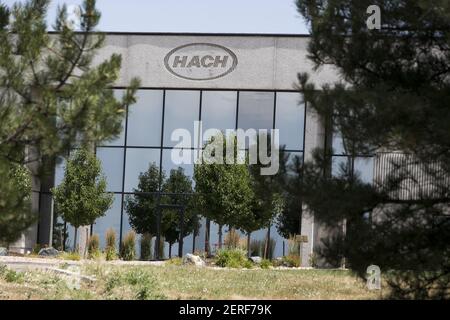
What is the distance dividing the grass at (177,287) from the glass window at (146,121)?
14490mm

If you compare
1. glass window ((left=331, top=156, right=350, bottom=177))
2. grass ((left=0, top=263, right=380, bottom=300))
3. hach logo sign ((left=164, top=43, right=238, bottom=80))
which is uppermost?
hach logo sign ((left=164, top=43, right=238, bottom=80))

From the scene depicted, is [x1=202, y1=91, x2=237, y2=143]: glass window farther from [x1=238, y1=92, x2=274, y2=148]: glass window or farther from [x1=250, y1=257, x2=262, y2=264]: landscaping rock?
[x1=250, y1=257, x2=262, y2=264]: landscaping rock

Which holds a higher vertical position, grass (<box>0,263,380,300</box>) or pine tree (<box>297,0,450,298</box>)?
pine tree (<box>297,0,450,298</box>)

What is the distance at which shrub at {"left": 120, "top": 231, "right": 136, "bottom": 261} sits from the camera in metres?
30.3

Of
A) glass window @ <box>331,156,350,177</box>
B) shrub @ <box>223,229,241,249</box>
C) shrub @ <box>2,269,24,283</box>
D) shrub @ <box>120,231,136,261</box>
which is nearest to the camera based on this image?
glass window @ <box>331,156,350,177</box>

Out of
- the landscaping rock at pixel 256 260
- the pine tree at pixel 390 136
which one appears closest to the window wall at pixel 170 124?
the landscaping rock at pixel 256 260

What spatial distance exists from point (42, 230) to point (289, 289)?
20.5m

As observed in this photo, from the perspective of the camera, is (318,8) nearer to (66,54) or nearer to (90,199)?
(66,54)

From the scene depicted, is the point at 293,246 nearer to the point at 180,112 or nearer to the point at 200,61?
the point at 180,112

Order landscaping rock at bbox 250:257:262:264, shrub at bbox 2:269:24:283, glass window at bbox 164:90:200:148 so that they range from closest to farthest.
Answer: shrub at bbox 2:269:24:283, landscaping rock at bbox 250:257:262:264, glass window at bbox 164:90:200:148

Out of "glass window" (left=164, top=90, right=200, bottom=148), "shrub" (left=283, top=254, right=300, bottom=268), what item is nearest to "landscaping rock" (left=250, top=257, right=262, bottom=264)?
"shrub" (left=283, top=254, right=300, bottom=268)

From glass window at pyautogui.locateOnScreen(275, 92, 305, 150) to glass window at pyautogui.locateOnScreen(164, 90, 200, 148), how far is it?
318 cm

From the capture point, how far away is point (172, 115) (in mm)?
33938

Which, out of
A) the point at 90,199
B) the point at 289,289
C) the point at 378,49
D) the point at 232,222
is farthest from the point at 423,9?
the point at 90,199
